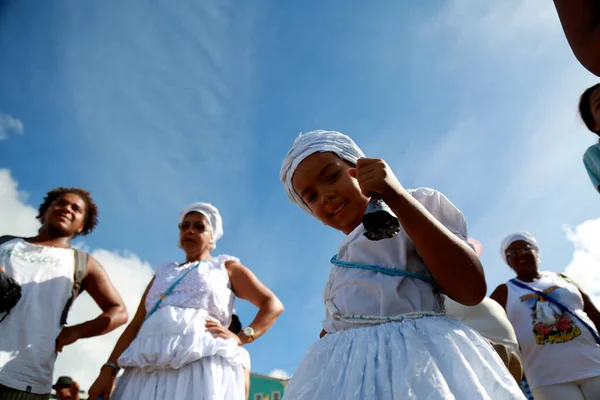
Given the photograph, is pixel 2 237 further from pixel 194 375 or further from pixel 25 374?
pixel 194 375

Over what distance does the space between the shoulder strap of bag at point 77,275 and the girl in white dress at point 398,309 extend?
7.90 ft

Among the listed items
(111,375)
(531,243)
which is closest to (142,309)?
(111,375)

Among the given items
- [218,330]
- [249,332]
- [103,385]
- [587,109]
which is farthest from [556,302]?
[103,385]

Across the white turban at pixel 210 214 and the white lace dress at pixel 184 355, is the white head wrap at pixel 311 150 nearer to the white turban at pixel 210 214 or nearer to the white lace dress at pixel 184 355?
the white lace dress at pixel 184 355

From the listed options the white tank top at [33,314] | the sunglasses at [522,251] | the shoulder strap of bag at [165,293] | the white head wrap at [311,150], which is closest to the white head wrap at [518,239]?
the sunglasses at [522,251]

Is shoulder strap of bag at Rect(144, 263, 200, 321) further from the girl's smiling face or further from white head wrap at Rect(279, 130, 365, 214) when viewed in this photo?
the girl's smiling face

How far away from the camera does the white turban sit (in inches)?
157

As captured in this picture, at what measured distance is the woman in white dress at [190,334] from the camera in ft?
9.42

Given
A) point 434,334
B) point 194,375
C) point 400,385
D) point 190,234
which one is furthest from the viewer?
point 190,234

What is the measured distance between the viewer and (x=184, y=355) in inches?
113

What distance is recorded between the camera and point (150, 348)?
293 cm

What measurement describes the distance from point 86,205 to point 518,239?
15.3 ft

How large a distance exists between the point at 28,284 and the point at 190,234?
117 cm

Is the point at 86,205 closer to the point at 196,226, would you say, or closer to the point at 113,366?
the point at 196,226
